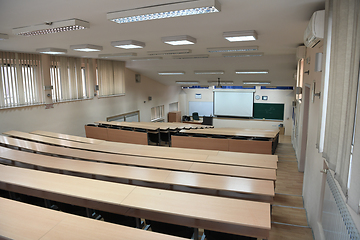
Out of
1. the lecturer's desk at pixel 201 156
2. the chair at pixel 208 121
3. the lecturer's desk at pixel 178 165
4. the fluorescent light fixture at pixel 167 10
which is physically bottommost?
the chair at pixel 208 121

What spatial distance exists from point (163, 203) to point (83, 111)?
8.42m

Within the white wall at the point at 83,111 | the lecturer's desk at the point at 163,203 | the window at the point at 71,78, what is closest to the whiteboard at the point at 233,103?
the white wall at the point at 83,111

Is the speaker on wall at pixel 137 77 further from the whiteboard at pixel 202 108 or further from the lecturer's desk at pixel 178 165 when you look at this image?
the lecturer's desk at pixel 178 165

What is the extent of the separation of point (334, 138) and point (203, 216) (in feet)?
4.35

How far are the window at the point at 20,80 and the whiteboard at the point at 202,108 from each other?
456 inches

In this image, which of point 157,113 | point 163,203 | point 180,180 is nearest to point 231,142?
point 180,180

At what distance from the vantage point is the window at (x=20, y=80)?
22.9ft

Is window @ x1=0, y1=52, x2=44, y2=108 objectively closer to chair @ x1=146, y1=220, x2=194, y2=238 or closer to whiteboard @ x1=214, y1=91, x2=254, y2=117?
chair @ x1=146, y1=220, x2=194, y2=238

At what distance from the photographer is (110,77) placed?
429 inches

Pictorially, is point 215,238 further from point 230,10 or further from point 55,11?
point 55,11

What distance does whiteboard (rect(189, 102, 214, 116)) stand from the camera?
57.1 feet

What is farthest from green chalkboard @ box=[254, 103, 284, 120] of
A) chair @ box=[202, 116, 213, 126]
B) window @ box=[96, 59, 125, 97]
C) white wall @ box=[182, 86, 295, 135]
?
window @ box=[96, 59, 125, 97]

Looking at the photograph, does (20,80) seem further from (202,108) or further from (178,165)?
(202,108)

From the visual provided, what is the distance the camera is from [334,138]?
1797mm
